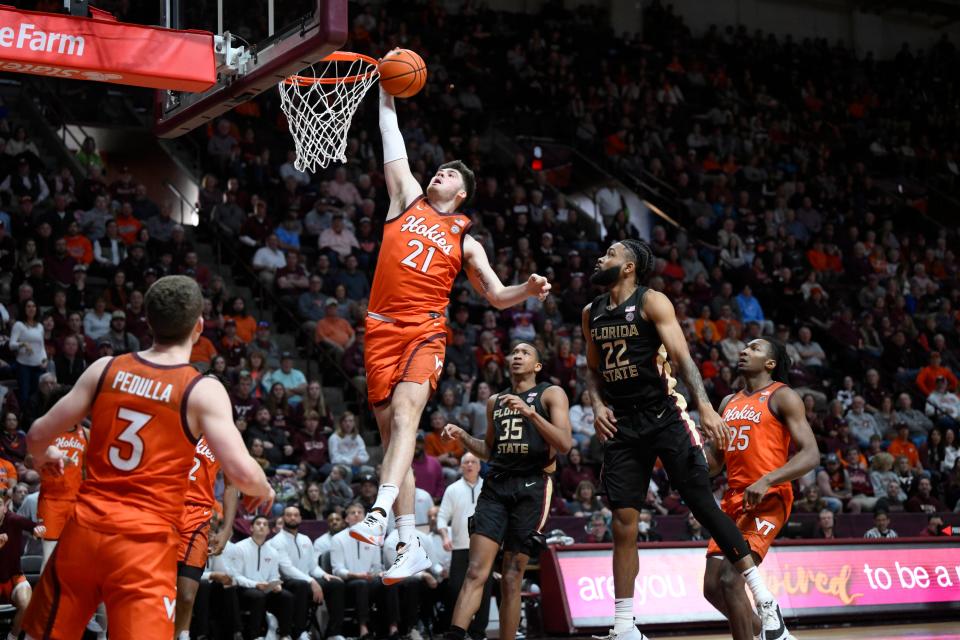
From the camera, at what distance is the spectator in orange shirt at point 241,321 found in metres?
14.9

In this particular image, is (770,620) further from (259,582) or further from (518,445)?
(259,582)

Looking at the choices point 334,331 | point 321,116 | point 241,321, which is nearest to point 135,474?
point 321,116

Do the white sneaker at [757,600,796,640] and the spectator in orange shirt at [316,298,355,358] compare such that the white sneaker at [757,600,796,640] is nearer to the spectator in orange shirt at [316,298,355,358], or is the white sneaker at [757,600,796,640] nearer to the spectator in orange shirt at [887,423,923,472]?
the spectator in orange shirt at [316,298,355,358]

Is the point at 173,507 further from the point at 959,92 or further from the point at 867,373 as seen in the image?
the point at 959,92

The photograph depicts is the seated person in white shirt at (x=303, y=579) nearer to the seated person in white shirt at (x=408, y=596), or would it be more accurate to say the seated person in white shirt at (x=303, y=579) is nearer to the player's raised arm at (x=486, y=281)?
the seated person in white shirt at (x=408, y=596)

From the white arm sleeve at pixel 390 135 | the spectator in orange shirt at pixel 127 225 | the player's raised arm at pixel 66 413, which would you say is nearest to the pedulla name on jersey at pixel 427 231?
the white arm sleeve at pixel 390 135

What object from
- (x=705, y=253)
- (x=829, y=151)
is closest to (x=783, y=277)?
(x=705, y=253)

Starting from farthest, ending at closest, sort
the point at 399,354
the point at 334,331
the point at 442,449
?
the point at 334,331 < the point at 442,449 < the point at 399,354

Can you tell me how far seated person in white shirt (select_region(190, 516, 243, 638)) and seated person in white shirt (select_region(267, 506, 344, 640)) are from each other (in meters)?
0.52

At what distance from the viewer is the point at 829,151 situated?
25.0 meters

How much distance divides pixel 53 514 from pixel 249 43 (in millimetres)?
4498

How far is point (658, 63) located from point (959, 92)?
27.7 feet

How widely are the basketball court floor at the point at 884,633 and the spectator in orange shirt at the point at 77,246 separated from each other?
8.58 metres

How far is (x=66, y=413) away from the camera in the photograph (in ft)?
14.1
